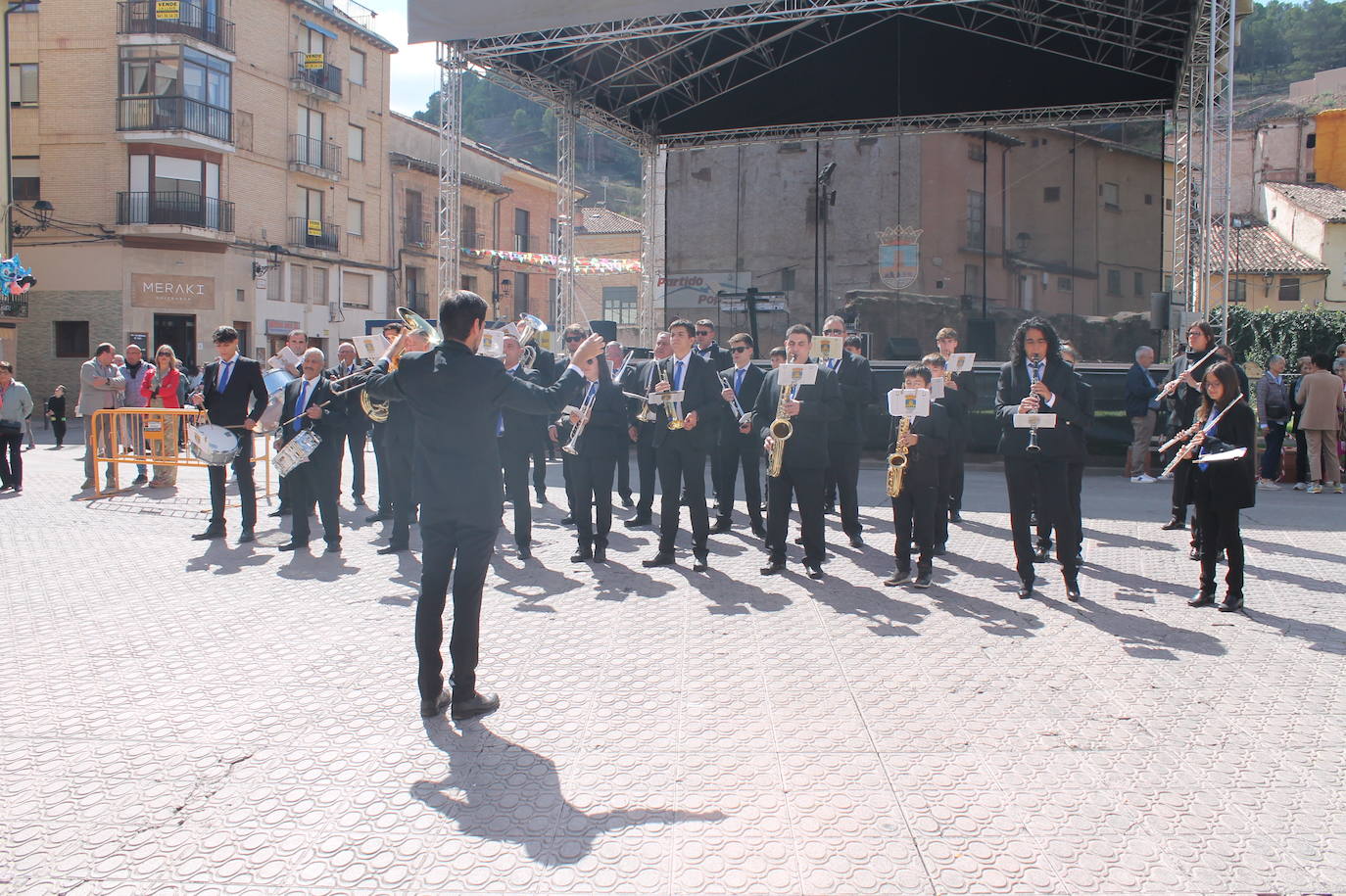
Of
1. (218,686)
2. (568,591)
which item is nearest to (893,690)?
(568,591)

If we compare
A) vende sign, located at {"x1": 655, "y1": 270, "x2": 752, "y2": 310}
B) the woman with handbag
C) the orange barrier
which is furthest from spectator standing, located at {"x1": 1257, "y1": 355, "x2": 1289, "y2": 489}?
the woman with handbag

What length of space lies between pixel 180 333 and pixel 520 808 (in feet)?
102

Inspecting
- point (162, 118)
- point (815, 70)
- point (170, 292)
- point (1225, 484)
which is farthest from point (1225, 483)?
point (162, 118)

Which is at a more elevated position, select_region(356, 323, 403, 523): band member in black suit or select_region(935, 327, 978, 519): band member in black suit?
select_region(935, 327, 978, 519): band member in black suit

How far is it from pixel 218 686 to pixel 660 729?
2215 millimetres

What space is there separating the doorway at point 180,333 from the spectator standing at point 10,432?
63.1ft

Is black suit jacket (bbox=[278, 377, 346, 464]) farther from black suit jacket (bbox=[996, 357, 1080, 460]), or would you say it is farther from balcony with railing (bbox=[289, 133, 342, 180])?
balcony with railing (bbox=[289, 133, 342, 180])

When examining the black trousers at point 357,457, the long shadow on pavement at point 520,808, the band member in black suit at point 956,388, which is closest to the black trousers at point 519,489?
the black trousers at point 357,457

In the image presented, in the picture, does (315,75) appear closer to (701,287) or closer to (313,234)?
(313,234)

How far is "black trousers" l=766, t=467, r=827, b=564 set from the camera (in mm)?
7270

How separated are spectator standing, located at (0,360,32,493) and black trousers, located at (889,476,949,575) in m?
10.6

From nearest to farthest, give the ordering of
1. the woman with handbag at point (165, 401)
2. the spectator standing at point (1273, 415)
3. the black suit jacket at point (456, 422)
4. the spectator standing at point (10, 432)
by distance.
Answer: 1. the black suit jacket at point (456, 422)
2. the woman with handbag at point (165, 401)
3. the spectator standing at point (10, 432)
4. the spectator standing at point (1273, 415)

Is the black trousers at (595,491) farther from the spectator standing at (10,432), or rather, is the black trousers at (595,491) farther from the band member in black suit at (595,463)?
the spectator standing at (10,432)

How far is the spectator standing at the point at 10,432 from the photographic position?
11.9 meters
